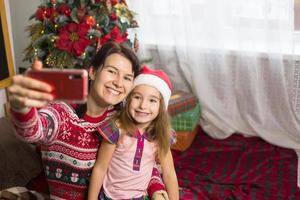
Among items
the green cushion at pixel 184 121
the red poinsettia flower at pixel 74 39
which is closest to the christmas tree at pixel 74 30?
the red poinsettia flower at pixel 74 39

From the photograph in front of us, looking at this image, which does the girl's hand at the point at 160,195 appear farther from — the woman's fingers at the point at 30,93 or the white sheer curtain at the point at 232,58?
the white sheer curtain at the point at 232,58

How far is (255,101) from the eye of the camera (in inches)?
96.7

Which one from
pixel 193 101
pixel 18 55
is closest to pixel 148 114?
pixel 193 101

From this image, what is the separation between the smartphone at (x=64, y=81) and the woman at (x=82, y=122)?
353mm

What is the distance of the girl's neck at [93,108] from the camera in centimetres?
128

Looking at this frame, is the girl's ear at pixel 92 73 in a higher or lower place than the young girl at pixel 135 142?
higher

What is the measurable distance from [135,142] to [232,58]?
1378 mm

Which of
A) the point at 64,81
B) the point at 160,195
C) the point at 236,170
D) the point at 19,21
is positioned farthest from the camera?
the point at 19,21

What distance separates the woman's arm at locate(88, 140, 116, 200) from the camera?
4.07 feet

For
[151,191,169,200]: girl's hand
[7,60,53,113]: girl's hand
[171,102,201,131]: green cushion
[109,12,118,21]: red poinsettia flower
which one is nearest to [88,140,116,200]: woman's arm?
[151,191,169,200]: girl's hand

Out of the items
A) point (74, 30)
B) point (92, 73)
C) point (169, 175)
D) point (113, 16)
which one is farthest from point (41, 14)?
point (169, 175)

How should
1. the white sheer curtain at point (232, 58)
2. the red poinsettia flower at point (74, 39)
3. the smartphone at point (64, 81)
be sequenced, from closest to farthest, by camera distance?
the smartphone at point (64, 81), the red poinsettia flower at point (74, 39), the white sheer curtain at point (232, 58)

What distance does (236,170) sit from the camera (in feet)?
7.16

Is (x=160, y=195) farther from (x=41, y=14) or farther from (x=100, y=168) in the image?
(x=41, y=14)
